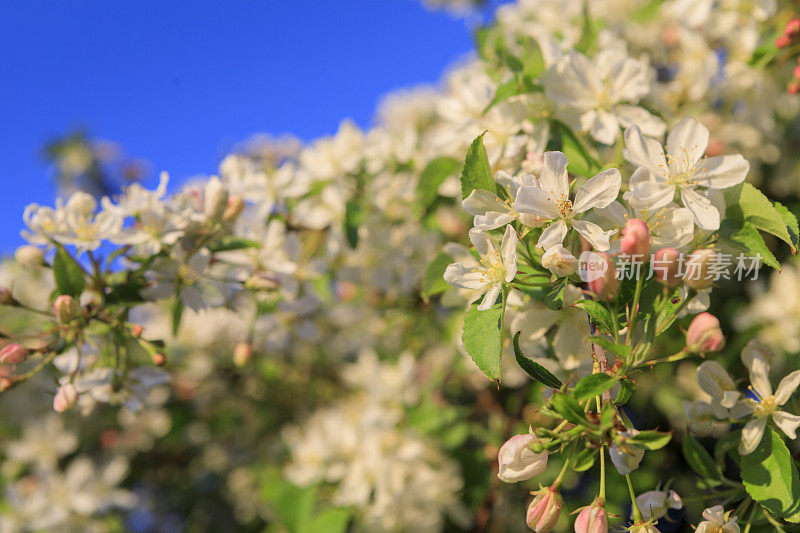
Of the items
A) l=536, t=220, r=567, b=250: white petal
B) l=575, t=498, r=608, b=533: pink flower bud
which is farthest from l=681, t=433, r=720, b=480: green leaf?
l=536, t=220, r=567, b=250: white petal

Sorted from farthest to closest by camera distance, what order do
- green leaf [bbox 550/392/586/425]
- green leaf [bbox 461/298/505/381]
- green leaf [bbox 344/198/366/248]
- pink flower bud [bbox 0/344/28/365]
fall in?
green leaf [bbox 344/198/366/248]
pink flower bud [bbox 0/344/28/365]
green leaf [bbox 461/298/505/381]
green leaf [bbox 550/392/586/425]

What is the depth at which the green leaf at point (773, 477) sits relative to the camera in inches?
37.9

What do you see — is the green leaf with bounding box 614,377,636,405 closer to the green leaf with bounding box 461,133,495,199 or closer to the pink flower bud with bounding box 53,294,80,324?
the green leaf with bounding box 461,133,495,199

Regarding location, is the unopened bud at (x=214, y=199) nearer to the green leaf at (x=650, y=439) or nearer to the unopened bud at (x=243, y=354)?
the unopened bud at (x=243, y=354)

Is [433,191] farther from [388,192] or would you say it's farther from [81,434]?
[81,434]

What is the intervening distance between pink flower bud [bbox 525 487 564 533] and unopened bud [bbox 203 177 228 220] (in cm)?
101

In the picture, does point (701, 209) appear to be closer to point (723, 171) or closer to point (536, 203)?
point (723, 171)

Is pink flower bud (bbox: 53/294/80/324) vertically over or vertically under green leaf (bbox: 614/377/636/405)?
over

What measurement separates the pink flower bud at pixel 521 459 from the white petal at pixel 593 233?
335 millimetres

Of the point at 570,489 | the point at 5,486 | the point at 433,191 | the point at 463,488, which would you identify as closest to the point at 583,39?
the point at 433,191

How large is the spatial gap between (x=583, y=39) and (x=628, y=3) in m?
1.41

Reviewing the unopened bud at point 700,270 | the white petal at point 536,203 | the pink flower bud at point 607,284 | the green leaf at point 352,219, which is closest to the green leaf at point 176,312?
the green leaf at point 352,219

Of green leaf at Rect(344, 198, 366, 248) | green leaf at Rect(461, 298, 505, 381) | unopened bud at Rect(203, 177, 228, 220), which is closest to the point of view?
green leaf at Rect(461, 298, 505, 381)

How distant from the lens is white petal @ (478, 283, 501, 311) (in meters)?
1.00
